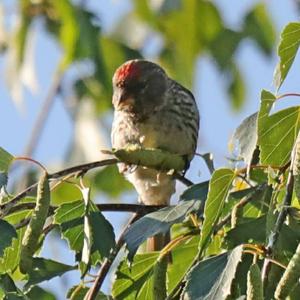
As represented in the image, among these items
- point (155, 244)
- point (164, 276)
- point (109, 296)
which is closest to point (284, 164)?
point (164, 276)

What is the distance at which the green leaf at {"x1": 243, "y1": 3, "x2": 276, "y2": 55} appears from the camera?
564cm

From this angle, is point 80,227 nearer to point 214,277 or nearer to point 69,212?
point 69,212

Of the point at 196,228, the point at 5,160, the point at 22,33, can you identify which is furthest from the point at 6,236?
the point at 22,33

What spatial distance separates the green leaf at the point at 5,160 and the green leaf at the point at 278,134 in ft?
1.84

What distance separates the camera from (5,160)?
8.91 ft

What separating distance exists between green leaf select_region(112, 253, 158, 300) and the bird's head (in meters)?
1.59

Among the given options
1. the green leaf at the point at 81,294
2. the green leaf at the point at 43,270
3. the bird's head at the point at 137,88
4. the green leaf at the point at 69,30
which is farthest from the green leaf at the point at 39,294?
the green leaf at the point at 69,30

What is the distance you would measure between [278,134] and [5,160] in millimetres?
610

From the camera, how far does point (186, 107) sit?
4500mm

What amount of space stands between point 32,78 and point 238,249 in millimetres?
3072

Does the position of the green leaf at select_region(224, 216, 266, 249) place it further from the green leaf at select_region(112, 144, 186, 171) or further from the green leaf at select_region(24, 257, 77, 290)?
the green leaf at select_region(24, 257, 77, 290)

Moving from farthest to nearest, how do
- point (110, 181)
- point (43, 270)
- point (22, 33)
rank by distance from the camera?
point (110, 181), point (22, 33), point (43, 270)

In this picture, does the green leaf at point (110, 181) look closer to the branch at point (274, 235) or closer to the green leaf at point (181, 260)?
the green leaf at point (181, 260)

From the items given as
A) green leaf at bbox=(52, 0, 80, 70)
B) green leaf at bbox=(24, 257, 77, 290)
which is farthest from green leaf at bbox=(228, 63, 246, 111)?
green leaf at bbox=(24, 257, 77, 290)
